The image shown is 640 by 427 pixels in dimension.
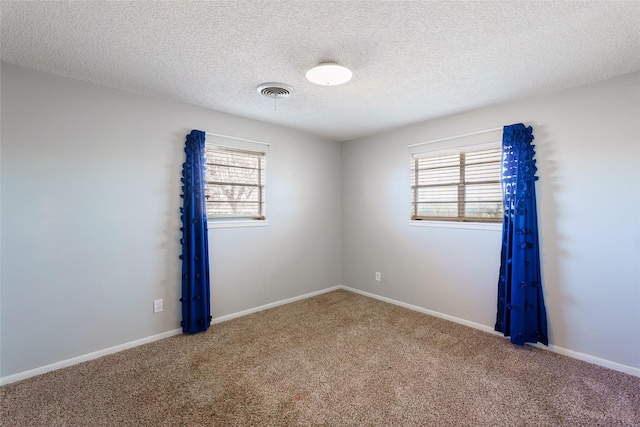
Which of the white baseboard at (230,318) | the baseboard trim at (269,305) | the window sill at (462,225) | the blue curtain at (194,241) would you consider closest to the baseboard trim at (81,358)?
the white baseboard at (230,318)

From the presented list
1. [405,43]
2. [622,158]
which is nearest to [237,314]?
[405,43]

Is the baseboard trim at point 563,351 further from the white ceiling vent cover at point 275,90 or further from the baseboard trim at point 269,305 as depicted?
the white ceiling vent cover at point 275,90

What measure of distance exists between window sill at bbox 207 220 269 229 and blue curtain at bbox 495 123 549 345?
268cm

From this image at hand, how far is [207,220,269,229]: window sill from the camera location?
3.27m

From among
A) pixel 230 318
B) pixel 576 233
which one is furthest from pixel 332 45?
pixel 230 318

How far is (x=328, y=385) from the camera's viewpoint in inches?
85.3

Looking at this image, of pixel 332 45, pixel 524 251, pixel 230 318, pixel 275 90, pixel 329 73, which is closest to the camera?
pixel 332 45

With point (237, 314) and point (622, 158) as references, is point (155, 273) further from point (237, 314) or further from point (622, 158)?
point (622, 158)

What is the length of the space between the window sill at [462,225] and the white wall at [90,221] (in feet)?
7.02

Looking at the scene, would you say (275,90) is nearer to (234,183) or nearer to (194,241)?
(234,183)

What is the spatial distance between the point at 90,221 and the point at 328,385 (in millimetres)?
2336

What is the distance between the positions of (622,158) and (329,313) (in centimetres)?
306

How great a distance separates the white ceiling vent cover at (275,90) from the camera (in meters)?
2.52

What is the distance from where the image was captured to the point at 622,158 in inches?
92.4
